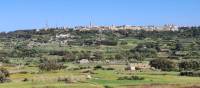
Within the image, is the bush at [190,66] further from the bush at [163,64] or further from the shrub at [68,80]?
the shrub at [68,80]

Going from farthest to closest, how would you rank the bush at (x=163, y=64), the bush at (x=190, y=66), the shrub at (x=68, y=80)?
the bush at (x=163, y=64), the bush at (x=190, y=66), the shrub at (x=68, y=80)

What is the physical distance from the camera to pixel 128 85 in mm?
46906

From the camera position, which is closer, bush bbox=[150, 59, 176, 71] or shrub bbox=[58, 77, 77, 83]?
shrub bbox=[58, 77, 77, 83]

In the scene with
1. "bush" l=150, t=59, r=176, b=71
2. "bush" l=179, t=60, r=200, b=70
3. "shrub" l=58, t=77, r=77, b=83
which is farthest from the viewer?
"bush" l=150, t=59, r=176, b=71

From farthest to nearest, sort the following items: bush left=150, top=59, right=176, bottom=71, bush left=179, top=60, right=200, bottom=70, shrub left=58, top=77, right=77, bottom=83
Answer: bush left=150, top=59, right=176, bottom=71
bush left=179, top=60, right=200, bottom=70
shrub left=58, top=77, right=77, bottom=83

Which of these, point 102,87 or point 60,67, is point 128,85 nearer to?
point 102,87

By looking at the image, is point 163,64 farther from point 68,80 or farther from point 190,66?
point 68,80

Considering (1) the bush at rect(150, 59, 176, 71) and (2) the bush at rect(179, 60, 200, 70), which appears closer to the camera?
(2) the bush at rect(179, 60, 200, 70)

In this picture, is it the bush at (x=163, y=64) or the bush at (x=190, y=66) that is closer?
the bush at (x=190, y=66)

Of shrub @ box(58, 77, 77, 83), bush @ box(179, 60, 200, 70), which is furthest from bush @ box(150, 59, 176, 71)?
shrub @ box(58, 77, 77, 83)

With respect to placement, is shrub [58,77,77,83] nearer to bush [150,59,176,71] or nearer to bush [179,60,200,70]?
bush [150,59,176,71]

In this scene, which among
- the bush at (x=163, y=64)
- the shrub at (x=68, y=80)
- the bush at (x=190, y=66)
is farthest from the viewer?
the bush at (x=163, y=64)

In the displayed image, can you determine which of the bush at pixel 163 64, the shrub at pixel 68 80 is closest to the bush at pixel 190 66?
the bush at pixel 163 64

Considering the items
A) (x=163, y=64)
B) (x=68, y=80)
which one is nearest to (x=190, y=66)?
(x=163, y=64)
